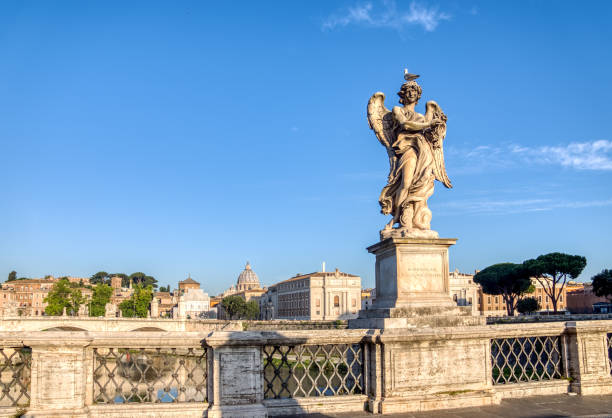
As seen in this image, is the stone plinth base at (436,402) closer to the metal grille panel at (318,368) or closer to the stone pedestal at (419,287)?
the metal grille panel at (318,368)

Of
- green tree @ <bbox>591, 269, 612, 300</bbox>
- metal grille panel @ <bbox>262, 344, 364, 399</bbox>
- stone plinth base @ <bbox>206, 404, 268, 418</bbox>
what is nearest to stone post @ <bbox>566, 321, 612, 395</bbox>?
metal grille panel @ <bbox>262, 344, 364, 399</bbox>

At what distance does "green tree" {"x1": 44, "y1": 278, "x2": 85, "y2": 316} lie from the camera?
94250mm

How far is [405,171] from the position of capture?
855 centimetres

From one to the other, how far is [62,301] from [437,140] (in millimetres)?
100552

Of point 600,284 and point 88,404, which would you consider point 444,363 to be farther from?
point 600,284

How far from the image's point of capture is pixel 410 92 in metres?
8.83

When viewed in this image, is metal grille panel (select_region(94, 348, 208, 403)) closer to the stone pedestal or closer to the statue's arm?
the stone pedestal

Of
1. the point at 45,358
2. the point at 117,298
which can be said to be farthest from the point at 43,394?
the point at 117,298

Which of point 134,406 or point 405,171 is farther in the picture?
point 405,171

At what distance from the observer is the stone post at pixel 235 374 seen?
20.9ft

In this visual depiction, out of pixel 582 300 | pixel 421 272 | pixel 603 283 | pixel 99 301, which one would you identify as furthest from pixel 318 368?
pixel 582 300

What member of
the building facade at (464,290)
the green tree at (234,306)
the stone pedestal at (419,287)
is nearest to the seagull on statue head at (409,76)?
the stone pedestal at (419,287)

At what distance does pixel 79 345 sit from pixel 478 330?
17.3ft

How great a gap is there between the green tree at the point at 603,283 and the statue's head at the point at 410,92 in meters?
67.0
